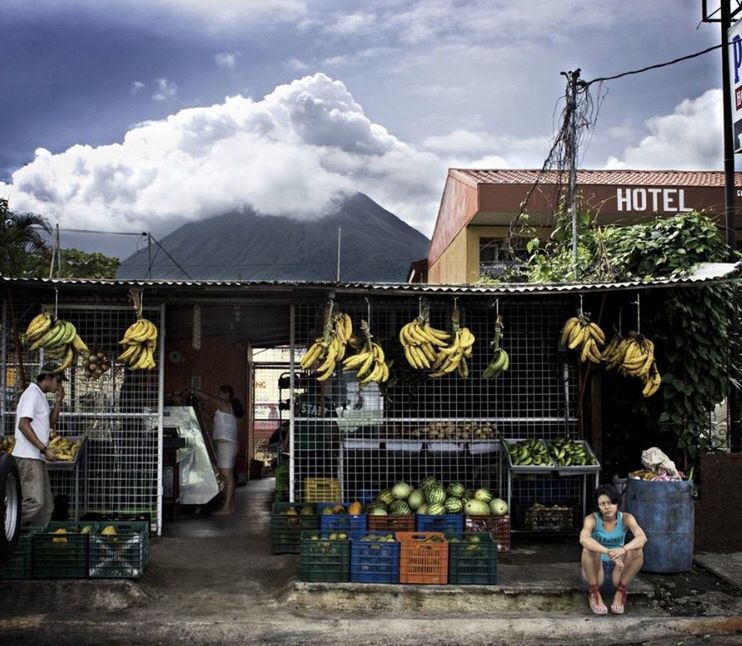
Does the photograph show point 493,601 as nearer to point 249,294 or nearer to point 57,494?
point 249,294

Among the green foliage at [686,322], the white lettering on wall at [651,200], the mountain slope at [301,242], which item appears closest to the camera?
the green foliage at [686,322]

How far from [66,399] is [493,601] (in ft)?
18.6

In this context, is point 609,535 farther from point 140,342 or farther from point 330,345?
point 140,342

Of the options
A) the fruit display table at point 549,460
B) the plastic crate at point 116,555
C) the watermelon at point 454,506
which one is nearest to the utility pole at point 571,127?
the fruit display table at point 549,460

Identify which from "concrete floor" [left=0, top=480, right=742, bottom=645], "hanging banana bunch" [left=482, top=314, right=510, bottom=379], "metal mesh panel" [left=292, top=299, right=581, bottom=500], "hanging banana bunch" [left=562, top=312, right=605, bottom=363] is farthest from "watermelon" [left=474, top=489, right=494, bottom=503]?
"hanging banana bunch" [left=562, top=312, right=605, bottom=363]

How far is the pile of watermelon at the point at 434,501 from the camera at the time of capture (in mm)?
8852

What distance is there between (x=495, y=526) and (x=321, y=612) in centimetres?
249

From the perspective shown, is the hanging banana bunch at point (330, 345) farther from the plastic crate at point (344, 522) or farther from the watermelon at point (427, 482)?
the watermelon at point (427, 482)

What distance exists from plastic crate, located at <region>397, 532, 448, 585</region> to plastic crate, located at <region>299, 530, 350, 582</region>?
19.5 inches

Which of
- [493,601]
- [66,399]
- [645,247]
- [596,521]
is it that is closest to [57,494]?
[66,399]

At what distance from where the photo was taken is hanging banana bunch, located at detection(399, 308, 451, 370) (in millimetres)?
8719

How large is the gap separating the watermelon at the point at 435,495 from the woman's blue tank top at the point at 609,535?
2.11 m

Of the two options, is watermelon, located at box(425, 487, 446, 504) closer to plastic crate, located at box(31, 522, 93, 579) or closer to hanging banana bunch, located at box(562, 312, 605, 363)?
hanging banana bunch, located at box(562, 312, 605, 363)

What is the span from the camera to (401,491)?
9.12 metres
